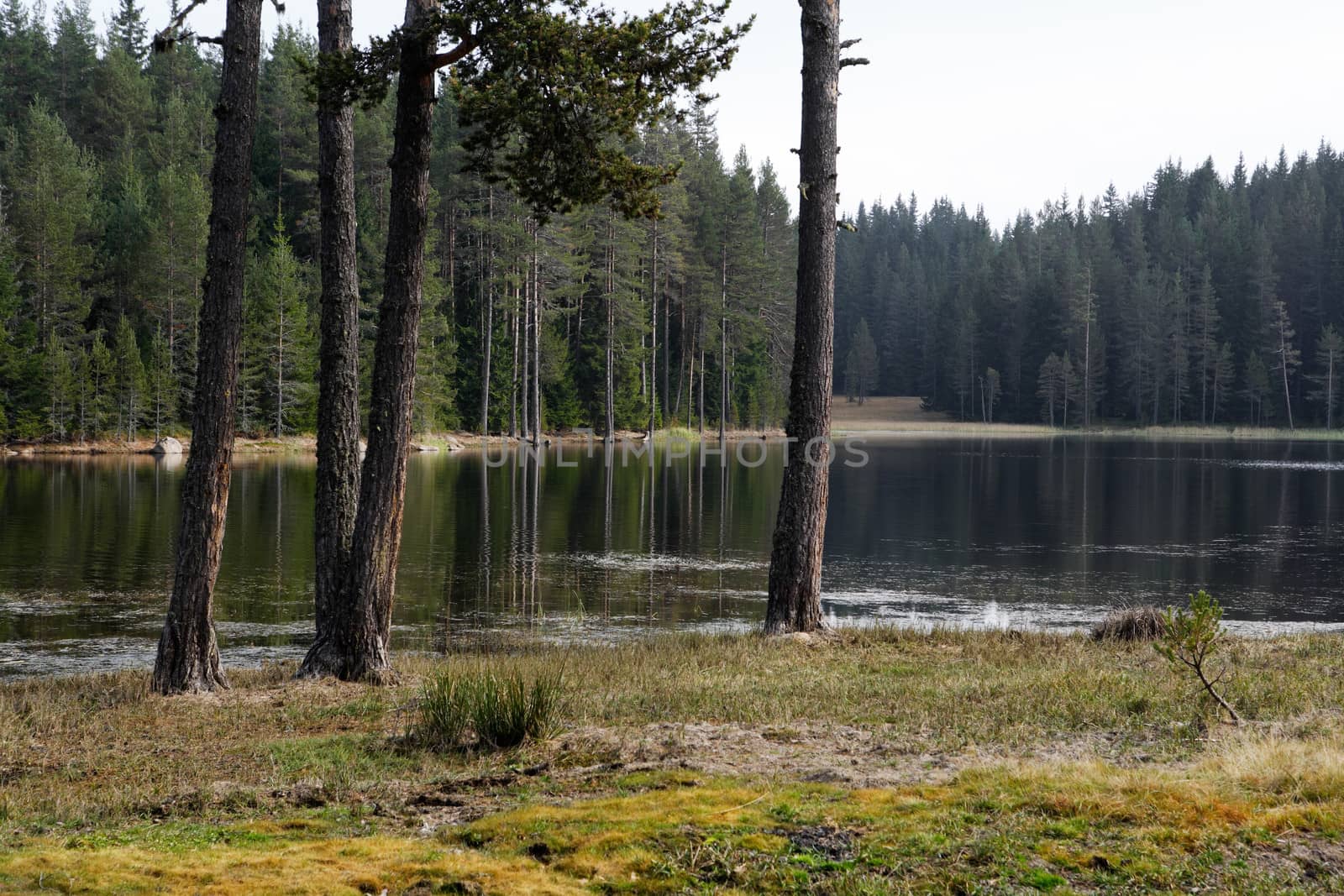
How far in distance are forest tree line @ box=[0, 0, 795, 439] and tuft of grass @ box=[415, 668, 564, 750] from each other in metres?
36.9

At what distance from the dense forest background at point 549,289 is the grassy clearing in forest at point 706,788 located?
18720 mm

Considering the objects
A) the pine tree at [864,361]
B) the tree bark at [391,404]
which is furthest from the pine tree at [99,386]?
the pine tree at [864,361]

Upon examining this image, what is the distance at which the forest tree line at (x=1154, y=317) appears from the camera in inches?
3910

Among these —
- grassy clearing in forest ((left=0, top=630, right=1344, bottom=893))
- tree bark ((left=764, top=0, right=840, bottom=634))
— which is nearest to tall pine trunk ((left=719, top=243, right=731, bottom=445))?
tree bark ((left=764, top=0, right=840, bottom=634))

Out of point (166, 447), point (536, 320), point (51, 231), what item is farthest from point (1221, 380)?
point (51, 231)

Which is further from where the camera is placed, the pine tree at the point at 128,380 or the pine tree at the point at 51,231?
the pine tree at the point at 51,231

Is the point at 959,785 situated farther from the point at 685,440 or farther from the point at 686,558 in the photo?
the point at 685,440

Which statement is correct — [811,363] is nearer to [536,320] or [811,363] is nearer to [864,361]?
[536,320]

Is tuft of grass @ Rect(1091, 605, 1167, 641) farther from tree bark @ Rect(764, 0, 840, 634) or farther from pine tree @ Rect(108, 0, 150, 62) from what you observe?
pine tree @ Rect(108, 0, 150, 62)

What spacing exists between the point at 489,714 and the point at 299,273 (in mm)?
59023

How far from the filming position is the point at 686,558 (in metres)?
22.6

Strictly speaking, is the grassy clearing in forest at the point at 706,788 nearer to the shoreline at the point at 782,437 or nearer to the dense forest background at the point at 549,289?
the dense forest background at the point at 549,289

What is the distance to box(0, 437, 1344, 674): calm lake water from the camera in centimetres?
1582

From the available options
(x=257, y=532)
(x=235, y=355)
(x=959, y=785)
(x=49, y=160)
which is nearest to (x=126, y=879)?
(x=959, y=785)
